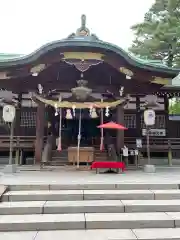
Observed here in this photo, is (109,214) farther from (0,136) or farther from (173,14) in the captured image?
(173,14)

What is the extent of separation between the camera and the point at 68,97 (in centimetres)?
1113

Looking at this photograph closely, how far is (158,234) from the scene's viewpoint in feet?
14.8

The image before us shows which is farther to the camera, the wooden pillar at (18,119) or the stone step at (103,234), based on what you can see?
the wooden pillar at (18,119)

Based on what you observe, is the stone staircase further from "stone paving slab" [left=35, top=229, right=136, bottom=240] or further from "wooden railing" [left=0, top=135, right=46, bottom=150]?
"wooden railing" [left=0, top=135, right=46, bottom=150]

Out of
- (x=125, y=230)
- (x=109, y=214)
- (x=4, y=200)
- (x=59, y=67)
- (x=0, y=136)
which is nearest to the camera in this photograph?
(x=125, y=230)

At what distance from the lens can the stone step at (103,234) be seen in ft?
14.3

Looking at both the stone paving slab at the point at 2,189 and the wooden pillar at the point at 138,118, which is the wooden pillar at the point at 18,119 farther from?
the stone paving slab at the point at 2,189

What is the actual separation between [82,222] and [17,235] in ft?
3.96

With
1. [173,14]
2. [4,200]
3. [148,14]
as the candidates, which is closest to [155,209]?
[4,200]

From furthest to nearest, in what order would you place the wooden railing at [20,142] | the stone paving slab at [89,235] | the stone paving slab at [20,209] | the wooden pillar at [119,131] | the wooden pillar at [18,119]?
the wooden pillar at [18,119] → the wooden railing at [20,142] → the wooden pillar at [119,131] → the stone paving slab at [20,209] → the stone paving slab at [89,235]

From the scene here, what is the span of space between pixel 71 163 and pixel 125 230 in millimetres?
6501

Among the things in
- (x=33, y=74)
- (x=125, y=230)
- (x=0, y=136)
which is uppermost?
(x=33, y=74)

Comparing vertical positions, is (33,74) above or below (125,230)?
above

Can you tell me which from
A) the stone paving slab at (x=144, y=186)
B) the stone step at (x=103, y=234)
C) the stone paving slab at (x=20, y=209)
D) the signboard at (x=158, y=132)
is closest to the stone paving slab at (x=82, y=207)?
the stone paving slab at (x=20, y=209)
